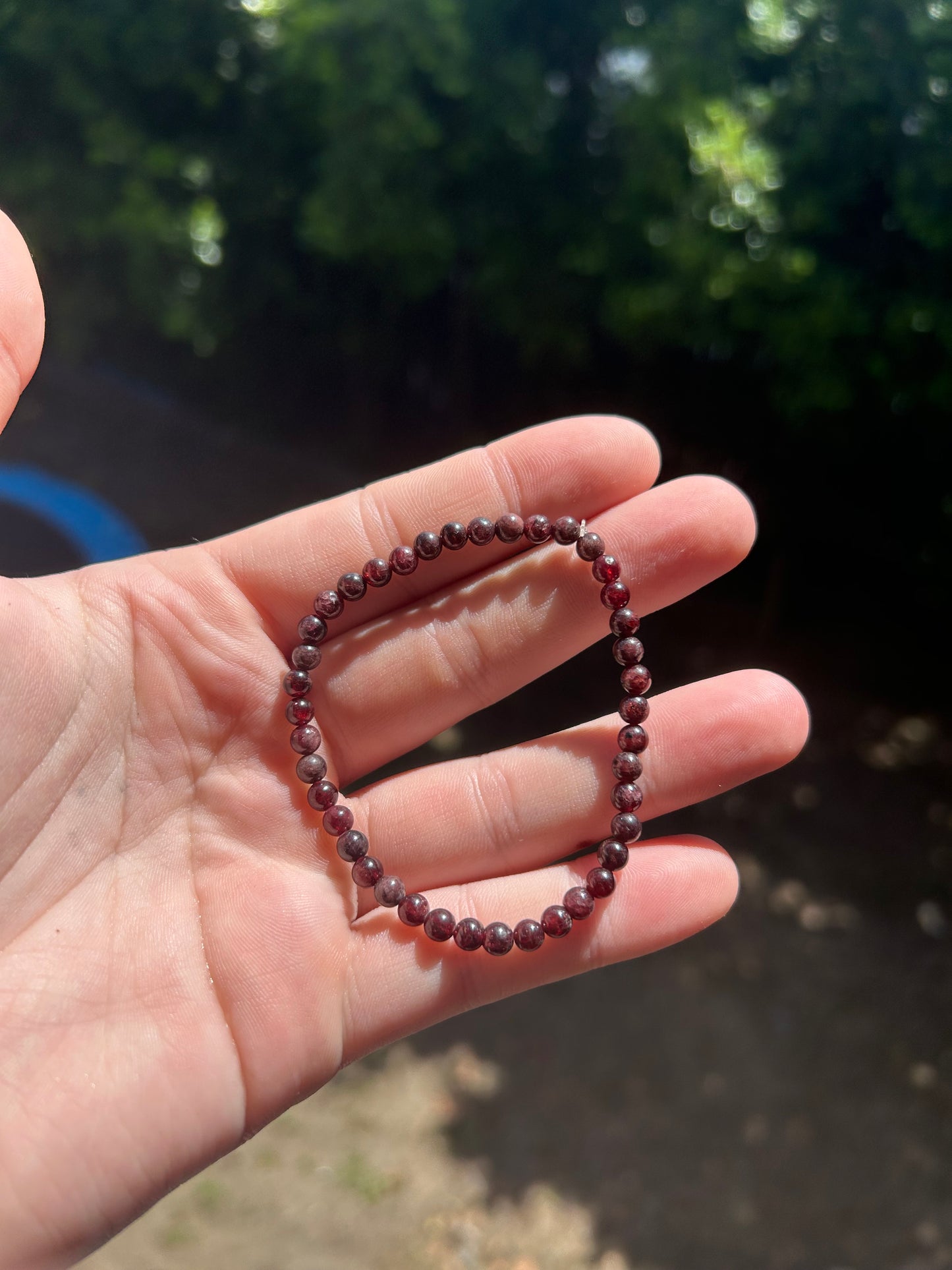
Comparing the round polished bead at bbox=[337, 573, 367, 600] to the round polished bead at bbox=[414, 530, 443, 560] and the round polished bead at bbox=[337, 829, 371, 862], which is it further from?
the round polished bead at bbox=[337, 829, 371, 862]

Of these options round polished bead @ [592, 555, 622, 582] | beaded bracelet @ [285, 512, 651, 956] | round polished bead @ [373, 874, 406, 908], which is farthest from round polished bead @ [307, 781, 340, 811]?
round polished bead @ [592, 555, 622, 582]

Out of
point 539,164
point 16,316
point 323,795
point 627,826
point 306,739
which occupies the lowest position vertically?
point 627,826

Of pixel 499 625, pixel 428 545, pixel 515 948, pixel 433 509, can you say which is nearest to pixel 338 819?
pixel 515 948

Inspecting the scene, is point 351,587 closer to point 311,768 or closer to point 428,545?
point 428,545

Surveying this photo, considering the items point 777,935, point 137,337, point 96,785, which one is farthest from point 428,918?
point 137,337

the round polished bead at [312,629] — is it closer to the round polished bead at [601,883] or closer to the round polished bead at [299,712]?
the round polished bead at [299,712]

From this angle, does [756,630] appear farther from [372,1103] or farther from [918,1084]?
[372,1103]

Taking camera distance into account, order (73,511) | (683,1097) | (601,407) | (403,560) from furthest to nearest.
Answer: (601,407) → (73,511) → (683,1097) → (403,560)

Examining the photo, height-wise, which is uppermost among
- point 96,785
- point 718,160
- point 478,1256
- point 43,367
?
point 718,160
